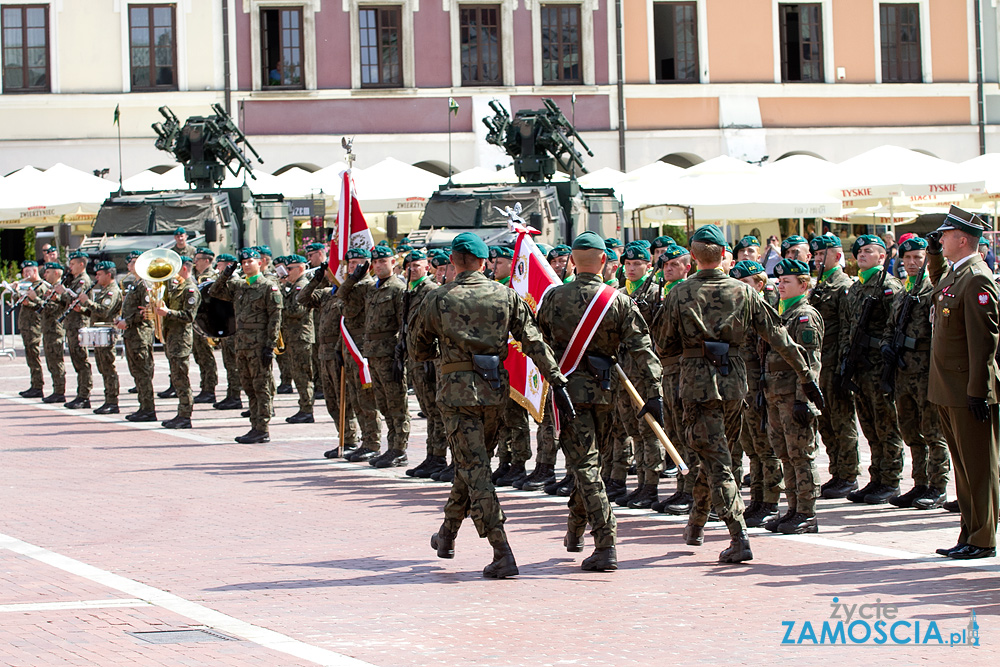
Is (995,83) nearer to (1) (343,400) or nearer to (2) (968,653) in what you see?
(1) (343,400)

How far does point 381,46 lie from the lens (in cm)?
3738

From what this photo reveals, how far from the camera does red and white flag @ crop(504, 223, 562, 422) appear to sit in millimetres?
9664

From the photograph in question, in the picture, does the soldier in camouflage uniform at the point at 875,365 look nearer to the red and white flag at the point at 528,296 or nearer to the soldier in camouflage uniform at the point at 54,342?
the red and white flag at the point at 528,296

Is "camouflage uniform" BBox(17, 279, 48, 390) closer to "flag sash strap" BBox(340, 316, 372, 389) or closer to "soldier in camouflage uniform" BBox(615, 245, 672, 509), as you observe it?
"flag sash strap" BBox(340, 316, 372, 389)

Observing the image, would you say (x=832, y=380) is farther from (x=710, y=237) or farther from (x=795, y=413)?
(x=710, y=237)

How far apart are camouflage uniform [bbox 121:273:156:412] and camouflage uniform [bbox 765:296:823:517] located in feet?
31.7

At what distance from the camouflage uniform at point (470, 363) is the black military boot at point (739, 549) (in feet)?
4.44

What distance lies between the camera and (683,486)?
10.7 m

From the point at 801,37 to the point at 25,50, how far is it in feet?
64.0

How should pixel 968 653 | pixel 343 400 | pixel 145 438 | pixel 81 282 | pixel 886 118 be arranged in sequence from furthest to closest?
pixel 886 118 → pixel 81 282 → pixel 145 438 → pixel 343 400 → pixel 968 653

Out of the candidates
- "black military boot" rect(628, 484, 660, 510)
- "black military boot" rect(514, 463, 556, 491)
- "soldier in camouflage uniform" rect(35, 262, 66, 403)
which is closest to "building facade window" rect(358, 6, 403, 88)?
"soldier in camouflage uniform" rect(35, 262, 66, 403)

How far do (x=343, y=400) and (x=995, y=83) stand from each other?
101ft

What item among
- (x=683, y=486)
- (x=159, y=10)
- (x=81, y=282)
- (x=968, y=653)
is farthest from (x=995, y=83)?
(x=968, y=653)

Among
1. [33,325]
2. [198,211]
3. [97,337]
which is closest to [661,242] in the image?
[97,337]
